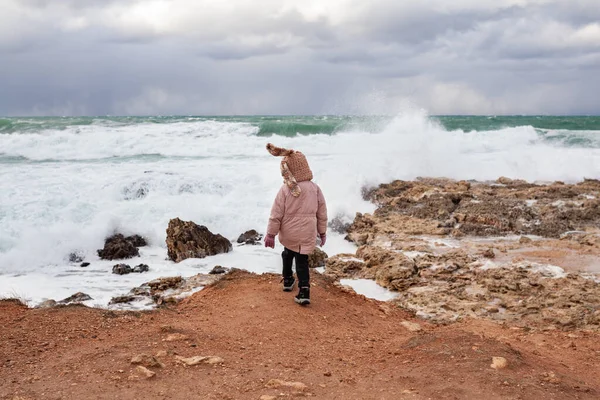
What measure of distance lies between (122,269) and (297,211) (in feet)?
13.2

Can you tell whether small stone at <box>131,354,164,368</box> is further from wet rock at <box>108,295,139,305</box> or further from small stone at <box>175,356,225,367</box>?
wet rock at <box>108,295,139,305</box>

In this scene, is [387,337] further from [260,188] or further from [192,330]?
[260,188]

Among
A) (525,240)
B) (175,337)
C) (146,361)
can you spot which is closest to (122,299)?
(175,337)

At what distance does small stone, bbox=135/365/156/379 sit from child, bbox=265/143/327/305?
6.26 ft

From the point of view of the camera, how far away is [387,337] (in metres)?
5.38

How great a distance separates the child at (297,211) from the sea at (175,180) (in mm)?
2699

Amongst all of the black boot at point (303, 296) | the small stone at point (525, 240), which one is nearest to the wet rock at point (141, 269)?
the black boot at point (303, 296)

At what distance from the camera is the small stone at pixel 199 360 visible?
4.29 meters

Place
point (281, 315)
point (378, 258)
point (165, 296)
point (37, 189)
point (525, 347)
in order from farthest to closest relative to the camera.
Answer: point (37, 189) → point (378, 258) → point (165, 296) → point (281, 315) → point (525, 347)

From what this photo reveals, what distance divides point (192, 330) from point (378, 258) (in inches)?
148

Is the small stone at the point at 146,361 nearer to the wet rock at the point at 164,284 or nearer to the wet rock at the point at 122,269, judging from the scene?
the wet rock at the point at 164,284

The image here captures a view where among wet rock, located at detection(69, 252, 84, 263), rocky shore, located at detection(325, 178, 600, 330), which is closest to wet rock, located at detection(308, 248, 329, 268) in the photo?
rocky shore, located at detection(325, 178, 600, 330)

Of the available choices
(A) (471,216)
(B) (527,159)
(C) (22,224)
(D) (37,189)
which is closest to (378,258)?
(A) (471,216)

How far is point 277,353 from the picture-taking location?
15.3ft
